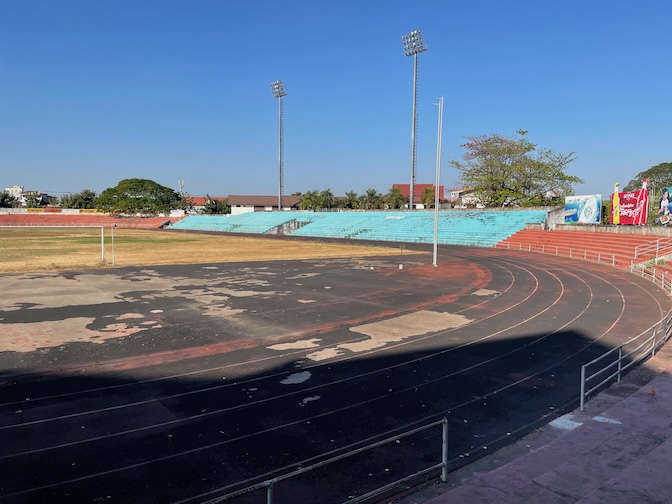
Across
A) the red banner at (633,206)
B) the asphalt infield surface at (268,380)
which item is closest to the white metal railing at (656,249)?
the red banner at (633,206)

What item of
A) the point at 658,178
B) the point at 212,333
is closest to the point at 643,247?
the point at 212,333

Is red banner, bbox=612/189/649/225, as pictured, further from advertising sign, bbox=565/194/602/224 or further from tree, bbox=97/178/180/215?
tree, bbox=97/178/180/215

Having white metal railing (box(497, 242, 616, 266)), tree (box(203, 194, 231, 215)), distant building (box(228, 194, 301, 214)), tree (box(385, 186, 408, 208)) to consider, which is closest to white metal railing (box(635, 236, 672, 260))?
white metal railing (box(497, 242, 616, 266))

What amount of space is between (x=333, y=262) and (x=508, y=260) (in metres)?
13.7

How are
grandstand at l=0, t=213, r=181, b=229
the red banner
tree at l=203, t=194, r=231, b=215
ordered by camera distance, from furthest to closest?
tree at l=203, t=194, r=231, b=215
grandstand at l=0, t=213, r=181, b=229
the red banner

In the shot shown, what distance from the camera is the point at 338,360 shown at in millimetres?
10742

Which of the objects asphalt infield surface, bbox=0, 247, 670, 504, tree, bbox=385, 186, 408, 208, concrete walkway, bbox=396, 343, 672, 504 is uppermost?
tree, bbox=385, 186, 408, 208

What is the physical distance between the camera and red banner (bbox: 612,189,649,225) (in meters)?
38.5

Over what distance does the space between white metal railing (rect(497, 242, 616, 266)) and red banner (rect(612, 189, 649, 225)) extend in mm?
5493

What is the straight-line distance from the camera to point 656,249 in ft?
96.7

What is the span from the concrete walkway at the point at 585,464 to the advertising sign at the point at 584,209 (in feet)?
137

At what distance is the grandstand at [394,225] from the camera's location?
55938 mm

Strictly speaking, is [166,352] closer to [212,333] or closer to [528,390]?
[212,333]

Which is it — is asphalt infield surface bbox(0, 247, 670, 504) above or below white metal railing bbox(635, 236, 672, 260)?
below
